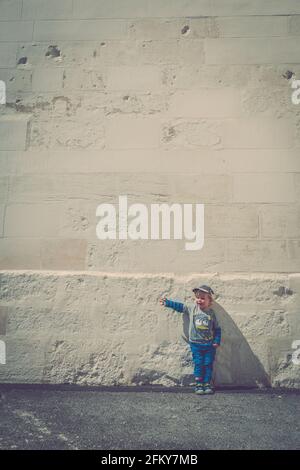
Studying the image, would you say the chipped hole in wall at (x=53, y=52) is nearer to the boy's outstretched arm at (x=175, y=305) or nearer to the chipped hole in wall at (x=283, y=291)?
the boy's outstretched arm at (x=175, y=305)

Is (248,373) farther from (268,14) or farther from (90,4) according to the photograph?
(90,4)

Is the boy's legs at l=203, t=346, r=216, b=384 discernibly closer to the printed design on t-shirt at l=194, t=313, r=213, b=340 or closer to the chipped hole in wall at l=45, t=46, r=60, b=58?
the printed design on t-shirt at l=194, t=313, r=213, b=340

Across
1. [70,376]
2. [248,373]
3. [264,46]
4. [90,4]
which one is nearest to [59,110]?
[90,4]

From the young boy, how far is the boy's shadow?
0.09 m

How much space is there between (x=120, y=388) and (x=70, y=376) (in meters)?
0.46

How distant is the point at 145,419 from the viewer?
2422 millimetres

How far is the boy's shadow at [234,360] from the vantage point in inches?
→ 119

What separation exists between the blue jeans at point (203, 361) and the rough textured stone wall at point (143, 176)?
11cm

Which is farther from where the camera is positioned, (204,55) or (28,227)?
(204,55)

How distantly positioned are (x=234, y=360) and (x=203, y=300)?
0.60 metres

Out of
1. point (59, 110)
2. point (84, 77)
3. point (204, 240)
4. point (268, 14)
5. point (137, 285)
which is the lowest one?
point (137, 285)

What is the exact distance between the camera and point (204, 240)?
3.31 meters
